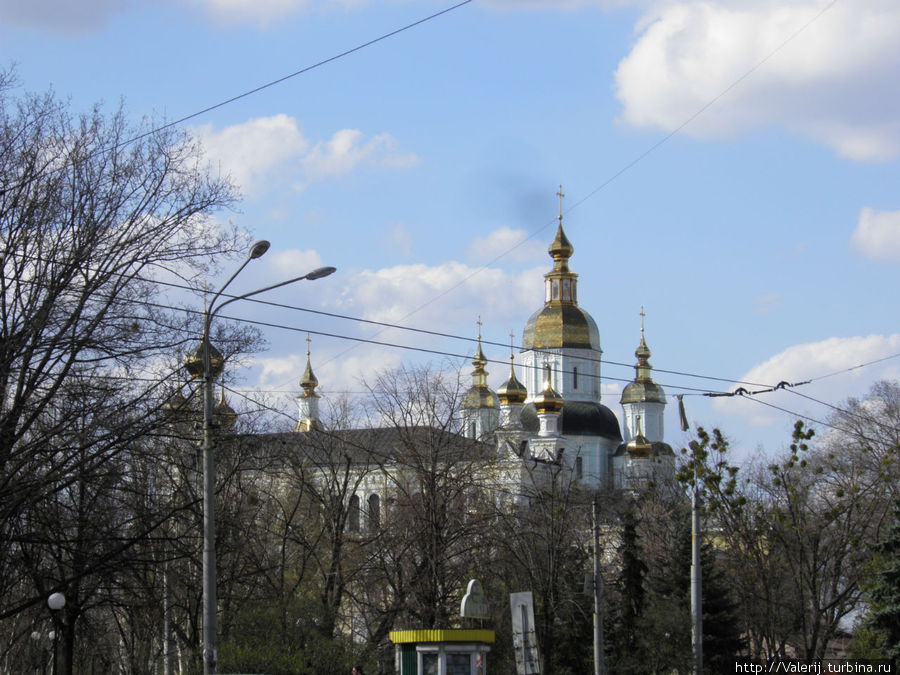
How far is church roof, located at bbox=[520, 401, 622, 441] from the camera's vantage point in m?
96.4

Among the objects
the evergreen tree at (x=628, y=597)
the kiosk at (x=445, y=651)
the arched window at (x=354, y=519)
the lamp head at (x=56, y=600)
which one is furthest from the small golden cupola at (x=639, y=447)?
the lamp head at (x=56, y=600)

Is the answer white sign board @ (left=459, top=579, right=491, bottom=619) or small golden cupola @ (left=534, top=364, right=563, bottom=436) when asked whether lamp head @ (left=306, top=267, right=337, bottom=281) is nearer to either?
white sign board @ (left=459, top=579, right=491, bottom=619)

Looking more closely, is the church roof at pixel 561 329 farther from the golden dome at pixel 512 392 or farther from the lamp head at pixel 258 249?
the lamp head at pixel 258 249

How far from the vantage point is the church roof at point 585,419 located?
9644 cm

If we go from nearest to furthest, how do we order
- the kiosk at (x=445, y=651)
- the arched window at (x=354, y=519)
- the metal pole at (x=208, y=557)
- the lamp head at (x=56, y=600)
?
the metal pole at (x=208, y=557), the kiosk at (x=445, y=651), the lamp head at (x=56, y=600), the arched window at (x=354, y=519)

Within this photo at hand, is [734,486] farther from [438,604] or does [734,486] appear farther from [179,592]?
[179,592]

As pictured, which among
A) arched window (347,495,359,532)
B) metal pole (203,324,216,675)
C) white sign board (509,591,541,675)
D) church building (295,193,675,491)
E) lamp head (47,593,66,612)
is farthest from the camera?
church building (295,193,675,491)

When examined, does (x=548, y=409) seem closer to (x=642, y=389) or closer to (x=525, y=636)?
(x=642, y=389)

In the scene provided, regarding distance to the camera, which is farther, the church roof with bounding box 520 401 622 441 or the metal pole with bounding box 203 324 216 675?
the church roof with bounding box 520 401 622 441

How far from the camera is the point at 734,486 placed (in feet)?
108

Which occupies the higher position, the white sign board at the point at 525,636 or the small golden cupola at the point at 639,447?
the small golden cupola at the point at 639,447

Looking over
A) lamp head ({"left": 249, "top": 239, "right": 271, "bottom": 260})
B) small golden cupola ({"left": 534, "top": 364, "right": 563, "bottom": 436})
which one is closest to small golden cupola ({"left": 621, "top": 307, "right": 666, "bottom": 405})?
small golden cupola ({"left": 534, "top": 364, "right": 563, "bottom": 436})

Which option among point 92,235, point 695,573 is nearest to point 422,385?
point 695,573

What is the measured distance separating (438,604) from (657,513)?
21.4 m
